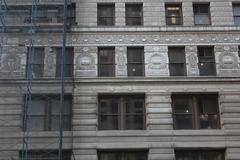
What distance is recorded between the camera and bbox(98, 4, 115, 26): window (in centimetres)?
3238

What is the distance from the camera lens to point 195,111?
30.2 meters

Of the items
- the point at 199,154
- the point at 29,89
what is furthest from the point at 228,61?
the point at 29,89

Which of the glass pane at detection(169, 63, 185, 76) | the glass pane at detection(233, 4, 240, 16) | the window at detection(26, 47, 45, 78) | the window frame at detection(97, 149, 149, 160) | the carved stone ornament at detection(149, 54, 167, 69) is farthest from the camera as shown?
the glass pane at detection(233, 4, 240, 16)

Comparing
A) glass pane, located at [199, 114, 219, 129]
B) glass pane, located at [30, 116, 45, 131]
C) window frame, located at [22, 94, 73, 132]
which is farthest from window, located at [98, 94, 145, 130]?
glass pane, located at [199, 114, 219, 129]

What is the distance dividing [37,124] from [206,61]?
37.4 ft

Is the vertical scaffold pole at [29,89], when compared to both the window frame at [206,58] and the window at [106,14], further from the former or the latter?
the window frame at [206,58]

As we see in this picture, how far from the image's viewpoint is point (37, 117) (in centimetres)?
2995

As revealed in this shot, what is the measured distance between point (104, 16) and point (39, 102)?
724 cm

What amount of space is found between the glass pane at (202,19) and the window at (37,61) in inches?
410

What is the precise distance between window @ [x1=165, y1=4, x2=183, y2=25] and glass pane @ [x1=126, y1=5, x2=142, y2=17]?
71.4 inches

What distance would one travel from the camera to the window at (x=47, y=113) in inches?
1170

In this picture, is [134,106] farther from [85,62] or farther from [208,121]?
[208,121]

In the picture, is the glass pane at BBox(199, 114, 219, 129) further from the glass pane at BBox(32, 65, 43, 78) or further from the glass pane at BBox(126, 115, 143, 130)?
the glass pane at BBox(32, 65, 43, 78)

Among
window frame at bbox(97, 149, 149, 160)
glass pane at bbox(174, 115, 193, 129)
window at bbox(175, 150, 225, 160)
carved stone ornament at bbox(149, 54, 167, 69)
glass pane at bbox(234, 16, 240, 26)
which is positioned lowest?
window at bbox(175, 150, 225, 160)
